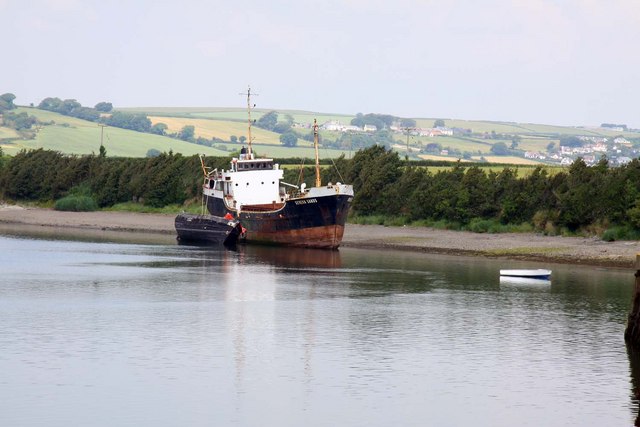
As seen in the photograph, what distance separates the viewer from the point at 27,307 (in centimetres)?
5791

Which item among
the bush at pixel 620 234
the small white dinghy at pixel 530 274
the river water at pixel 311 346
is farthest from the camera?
the bush at pixel 620 234

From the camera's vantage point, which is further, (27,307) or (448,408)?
(27,307)

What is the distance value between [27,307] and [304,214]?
119 ft

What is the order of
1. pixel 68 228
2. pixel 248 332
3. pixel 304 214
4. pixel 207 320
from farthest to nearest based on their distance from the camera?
1. pixel 68 228
2. pixel 304 214
3. pixel 207 320
4. pixel 248 332

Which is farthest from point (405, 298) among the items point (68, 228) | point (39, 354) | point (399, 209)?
point (68, 228)

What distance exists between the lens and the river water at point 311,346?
3769cm

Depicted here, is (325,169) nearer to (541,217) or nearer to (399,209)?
(399,209)

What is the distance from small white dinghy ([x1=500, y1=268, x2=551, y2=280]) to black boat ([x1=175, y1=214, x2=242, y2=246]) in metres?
29.7

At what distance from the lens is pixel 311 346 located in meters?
48.5

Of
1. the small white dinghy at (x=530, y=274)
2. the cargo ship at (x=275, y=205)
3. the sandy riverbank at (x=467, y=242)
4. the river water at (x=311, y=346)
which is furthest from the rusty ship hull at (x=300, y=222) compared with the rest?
the small white dinghy at (x=530, y=274)

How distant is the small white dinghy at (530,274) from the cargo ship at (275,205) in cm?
1934

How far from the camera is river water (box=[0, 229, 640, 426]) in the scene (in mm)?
37688

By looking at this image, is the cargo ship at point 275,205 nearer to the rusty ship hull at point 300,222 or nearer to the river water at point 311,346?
the rusty ship hull at point 300,222

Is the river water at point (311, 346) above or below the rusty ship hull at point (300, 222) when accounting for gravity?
below
